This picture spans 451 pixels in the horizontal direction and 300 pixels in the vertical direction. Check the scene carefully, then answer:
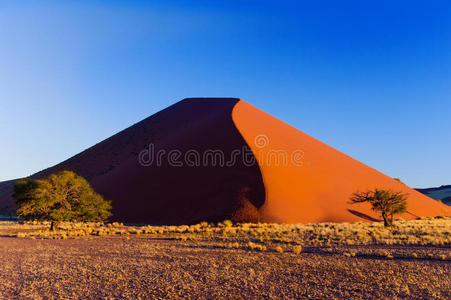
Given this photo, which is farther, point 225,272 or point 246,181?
point 246,181

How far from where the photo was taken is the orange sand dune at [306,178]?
3512 centimetres

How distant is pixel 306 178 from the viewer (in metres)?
40.6

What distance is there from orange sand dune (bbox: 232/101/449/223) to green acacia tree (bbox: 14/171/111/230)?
50.3ft

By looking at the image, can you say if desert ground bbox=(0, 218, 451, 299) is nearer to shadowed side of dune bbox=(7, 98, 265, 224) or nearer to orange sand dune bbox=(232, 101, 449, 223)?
orange sand dune bbox=(232, 101, 449, 223)

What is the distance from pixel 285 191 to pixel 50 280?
30.0 metres

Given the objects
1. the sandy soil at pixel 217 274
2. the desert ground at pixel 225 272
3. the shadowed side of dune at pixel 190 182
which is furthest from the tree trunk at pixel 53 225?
the sandy soil at pixel 217 274

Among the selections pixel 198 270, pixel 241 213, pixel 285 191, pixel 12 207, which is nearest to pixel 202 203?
pixel 241 213

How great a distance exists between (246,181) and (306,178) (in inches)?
299

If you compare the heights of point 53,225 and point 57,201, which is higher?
point 57,201

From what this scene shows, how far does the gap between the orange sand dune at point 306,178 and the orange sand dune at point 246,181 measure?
0.10 meters

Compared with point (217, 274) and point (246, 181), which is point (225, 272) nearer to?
point (217, 274)

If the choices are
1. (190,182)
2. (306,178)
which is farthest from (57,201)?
(306,178)

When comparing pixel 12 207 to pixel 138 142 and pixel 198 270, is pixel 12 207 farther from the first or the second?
pixel 198 270

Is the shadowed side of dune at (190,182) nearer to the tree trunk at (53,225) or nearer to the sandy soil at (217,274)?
the tree trunk at (53,225)
